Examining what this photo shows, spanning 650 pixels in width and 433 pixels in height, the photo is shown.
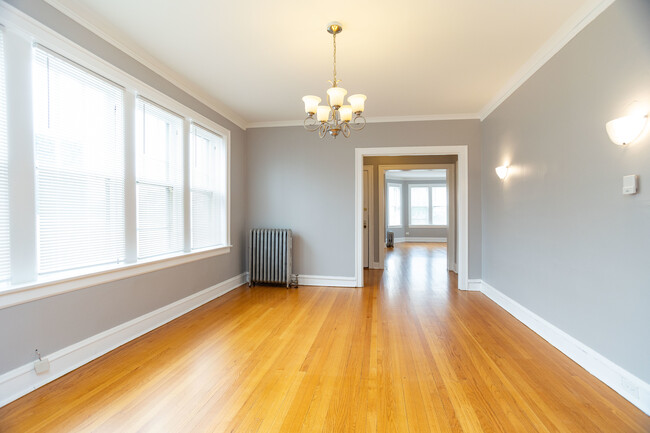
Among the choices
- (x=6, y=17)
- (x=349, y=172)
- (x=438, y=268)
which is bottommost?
(x=438, y=268)

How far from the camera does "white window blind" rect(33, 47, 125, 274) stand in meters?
2.02

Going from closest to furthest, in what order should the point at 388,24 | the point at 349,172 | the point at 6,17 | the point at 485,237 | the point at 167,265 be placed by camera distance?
the point at 6,17, the point at 388,24, the point at 167,265, the point at 485,237, the point at 349,172

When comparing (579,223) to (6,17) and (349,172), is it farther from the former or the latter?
(6,17)

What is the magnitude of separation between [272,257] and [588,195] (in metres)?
3.82

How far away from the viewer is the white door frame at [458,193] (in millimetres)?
4430

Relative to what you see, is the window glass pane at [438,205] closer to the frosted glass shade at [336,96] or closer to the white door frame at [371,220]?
the white door frame at [371,220]

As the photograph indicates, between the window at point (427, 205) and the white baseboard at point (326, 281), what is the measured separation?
7.95m

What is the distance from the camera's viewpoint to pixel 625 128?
180 centimetres

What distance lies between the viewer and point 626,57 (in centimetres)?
185

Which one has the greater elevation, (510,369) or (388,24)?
(388,24)

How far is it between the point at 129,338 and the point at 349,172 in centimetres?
349

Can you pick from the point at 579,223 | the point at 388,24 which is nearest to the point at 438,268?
the point at 579,223

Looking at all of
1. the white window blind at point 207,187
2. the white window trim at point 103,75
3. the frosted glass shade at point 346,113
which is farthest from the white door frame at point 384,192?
the white window trim at point 103,75

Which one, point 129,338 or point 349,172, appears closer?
point 129,338
